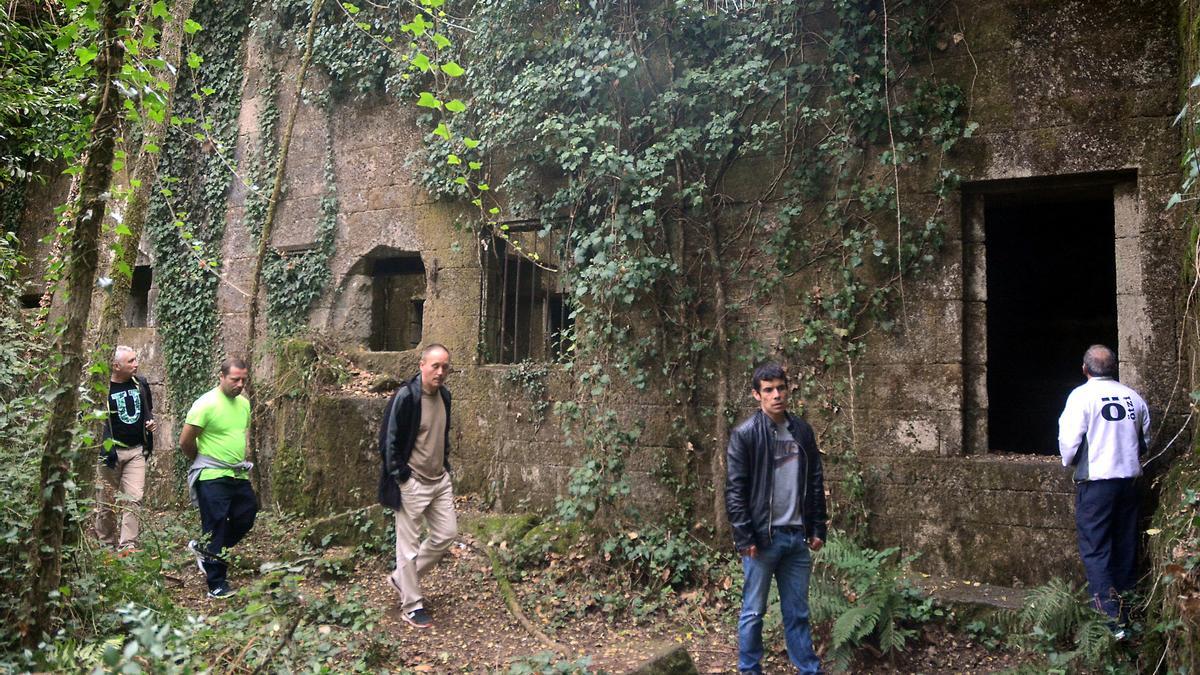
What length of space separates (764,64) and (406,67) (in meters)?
3.82

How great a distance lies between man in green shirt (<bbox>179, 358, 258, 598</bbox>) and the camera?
6.10m

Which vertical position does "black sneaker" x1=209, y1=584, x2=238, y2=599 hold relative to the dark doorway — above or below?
below

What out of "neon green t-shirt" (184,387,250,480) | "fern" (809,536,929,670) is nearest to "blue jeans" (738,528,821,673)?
"fern" (809,536,929,670)

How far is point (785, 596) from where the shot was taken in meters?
4.68

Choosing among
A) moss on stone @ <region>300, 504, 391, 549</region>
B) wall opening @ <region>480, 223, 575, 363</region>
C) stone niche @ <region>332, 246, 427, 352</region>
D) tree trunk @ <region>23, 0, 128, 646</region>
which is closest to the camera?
tree trunk @ <region>23, 0, 128, 646</region>

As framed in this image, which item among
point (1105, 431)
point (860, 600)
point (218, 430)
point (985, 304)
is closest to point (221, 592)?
point (218, 430)

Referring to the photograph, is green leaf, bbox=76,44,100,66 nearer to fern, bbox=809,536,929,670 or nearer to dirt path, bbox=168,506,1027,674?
dirt path, bbox=168,506,1027,674

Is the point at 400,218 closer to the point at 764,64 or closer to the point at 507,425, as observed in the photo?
the point at 507,425

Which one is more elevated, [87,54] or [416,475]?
[87,54]

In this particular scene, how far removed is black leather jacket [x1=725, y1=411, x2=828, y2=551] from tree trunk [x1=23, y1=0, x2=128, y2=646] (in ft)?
11.1

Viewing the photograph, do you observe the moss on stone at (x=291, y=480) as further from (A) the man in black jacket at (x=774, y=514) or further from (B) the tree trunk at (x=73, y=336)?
(A) the man in black jacket at (x=774, y=514)

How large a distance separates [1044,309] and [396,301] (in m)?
8.70

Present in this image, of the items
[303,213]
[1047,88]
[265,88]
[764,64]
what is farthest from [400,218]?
[1047,88]

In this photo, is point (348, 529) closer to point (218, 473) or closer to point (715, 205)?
point (218, 473)
